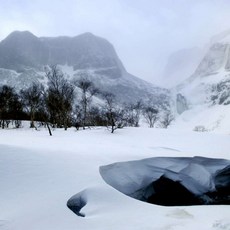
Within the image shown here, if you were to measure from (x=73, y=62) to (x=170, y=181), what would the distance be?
182793 millimetres

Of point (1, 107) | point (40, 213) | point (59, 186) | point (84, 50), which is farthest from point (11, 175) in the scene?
point (84, 50)

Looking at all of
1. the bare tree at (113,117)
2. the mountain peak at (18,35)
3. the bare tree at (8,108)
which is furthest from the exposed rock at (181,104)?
the bare tree at (113,117)

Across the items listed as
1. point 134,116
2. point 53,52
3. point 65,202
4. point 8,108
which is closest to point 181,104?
point 53,52

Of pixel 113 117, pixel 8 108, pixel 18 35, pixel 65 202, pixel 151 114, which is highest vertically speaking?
pixel 18 35

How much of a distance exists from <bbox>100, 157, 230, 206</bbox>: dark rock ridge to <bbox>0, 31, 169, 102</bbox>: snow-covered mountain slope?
138059 mm

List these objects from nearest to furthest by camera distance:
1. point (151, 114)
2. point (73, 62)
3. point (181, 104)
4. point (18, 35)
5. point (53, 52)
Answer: point (151, 114) → point (18, 35) → point (53, 52) → point (73, 62) → point (181, 104)

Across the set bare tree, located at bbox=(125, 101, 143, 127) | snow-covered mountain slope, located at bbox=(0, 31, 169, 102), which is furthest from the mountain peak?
bare tree, located at bbox=(125, 101, 143, 127)

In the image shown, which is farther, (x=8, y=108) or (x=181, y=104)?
(x=181, y=104)

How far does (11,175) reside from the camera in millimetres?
6812

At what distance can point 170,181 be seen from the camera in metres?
8.02

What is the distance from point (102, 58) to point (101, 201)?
624 ft

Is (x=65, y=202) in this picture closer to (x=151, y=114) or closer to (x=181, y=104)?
(x=151, y=114)

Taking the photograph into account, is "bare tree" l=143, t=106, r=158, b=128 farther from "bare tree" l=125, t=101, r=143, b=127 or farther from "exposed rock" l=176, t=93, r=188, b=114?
"exposed rock" l=176, t=93, r=188, b=114

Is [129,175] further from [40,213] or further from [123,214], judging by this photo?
[40,213]
